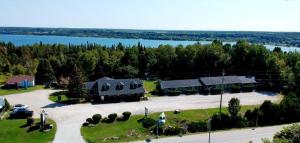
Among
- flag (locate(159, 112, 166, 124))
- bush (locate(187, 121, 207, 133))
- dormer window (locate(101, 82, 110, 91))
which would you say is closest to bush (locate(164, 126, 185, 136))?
bush (locate(187, 121, 207, 133))

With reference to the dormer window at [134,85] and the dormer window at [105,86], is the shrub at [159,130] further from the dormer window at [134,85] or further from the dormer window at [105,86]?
the dormer window at [105,86]

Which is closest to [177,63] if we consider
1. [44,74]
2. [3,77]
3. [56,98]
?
[44,74]

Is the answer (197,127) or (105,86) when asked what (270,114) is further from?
(105,86)

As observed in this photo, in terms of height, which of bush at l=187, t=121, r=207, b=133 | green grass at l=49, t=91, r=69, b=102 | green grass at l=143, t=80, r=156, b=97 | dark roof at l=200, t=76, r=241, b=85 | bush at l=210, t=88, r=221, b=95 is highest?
dark roof at l=200, t=76, r=241, b=85

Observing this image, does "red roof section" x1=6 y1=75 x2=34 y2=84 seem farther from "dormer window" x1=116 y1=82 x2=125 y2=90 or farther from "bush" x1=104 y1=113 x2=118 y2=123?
"bush" x1=104 y1=113 x2=118 y2=123

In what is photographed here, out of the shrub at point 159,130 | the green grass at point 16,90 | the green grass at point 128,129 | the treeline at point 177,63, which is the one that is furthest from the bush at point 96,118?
the treeline at point 177,63

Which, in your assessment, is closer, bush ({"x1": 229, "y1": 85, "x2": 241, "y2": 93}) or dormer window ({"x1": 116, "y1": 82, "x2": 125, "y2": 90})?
dormer window ({"x1": 116, "y1": 82, "x2": 125, "y2": 90})

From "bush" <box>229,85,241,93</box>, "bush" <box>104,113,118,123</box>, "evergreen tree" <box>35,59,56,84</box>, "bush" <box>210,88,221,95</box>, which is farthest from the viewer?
"evergreen tree" <box>35,59,56,84</box>
